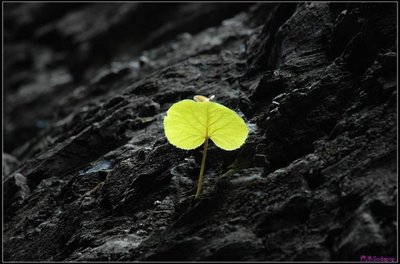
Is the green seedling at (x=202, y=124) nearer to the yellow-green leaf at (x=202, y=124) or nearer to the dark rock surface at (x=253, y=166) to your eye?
the yellow-green leaf at (x=202, y=124)

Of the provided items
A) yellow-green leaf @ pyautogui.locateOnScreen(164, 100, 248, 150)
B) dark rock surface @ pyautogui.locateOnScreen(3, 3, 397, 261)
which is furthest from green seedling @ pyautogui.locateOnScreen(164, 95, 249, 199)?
dark rock surface @ pyautogui.locateOnScreen(3, 3, 397, 261)

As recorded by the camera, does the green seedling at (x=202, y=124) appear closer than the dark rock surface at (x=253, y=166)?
No

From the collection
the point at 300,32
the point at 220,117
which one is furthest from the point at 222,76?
the point at 220,117

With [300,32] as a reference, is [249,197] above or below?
below

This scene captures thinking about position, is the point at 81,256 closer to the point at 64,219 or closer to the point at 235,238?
the point at 64,219

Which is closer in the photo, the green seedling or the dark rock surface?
the dark rock surface

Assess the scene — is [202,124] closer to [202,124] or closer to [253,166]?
[202,124]

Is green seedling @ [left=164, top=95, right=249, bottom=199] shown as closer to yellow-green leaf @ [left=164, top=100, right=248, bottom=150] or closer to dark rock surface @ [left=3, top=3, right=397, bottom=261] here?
yellow-green leaf @ [left=164, top=100, right=248, bottom=150]

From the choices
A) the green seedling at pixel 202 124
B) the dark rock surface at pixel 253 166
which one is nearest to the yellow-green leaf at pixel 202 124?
the green seedling at pixel 202 124
